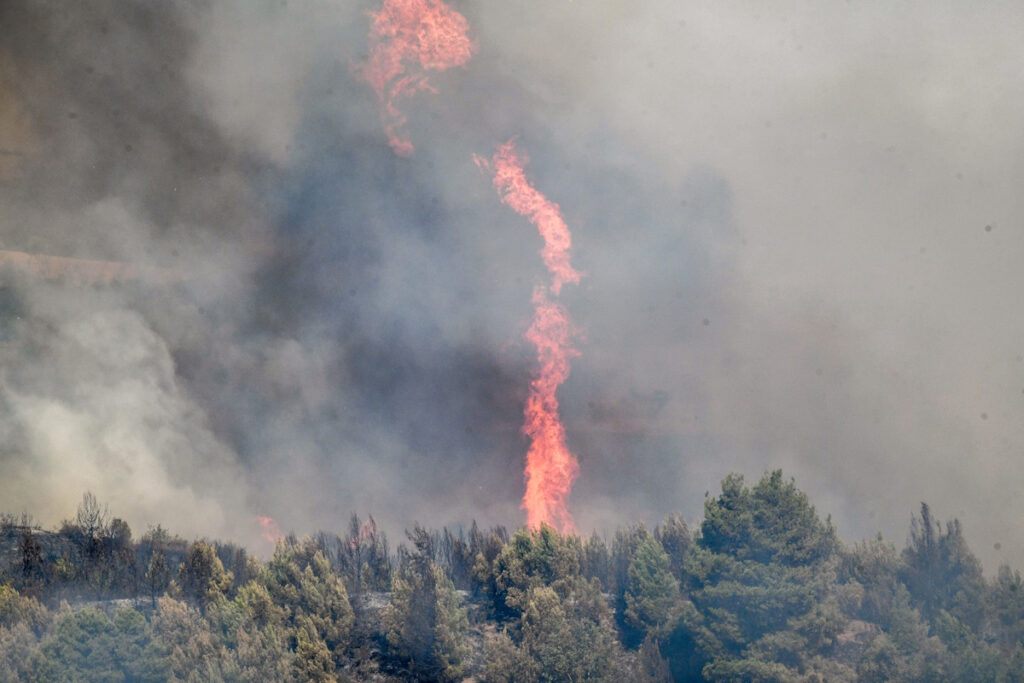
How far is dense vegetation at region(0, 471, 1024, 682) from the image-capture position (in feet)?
153

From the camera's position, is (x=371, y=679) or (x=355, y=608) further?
(x=355, y=608)

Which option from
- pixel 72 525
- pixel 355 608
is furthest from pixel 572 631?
pixel 72 525

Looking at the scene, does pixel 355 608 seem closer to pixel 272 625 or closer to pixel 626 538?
pixel 272 625

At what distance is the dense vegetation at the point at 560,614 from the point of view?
153 feet

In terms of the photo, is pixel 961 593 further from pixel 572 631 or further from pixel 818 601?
pixel 572 631

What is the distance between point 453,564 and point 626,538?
13.3m

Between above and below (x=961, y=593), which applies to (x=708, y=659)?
below

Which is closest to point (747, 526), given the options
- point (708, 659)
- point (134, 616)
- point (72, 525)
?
point (708, 659)

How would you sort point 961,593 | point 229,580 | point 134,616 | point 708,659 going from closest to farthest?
1. point 134,616
2. point 708,659
3. point 961,593
4. point 229,580

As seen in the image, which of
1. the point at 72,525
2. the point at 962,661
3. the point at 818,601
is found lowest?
the point at 962,661

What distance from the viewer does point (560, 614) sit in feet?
175

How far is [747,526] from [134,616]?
3242cm

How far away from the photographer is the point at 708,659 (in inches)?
1992

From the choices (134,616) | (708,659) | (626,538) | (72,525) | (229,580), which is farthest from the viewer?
(72,525)
